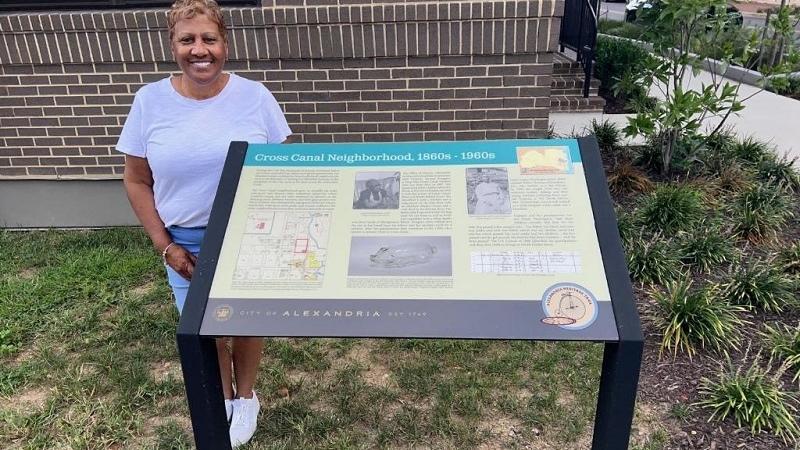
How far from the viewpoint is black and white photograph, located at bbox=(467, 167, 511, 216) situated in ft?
6.43

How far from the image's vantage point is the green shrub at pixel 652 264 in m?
3.66

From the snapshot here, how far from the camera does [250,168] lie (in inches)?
83.0

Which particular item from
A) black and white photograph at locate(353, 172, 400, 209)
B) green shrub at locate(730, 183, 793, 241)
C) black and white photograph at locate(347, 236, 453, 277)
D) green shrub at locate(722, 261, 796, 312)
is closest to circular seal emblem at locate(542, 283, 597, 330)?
black and white photograph at locate(347, 236, 453, 277)

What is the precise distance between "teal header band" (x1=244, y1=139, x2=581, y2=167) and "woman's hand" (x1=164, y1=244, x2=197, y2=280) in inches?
18.0

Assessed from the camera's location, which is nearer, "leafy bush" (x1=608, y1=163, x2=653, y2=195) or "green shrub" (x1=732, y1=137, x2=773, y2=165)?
"leafy bush" (x1=608, y1=163, x2=653, y2=195)

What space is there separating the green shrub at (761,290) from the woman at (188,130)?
267 cm

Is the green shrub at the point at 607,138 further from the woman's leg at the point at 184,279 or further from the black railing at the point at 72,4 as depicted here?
the woman's leg at the point at 184,279

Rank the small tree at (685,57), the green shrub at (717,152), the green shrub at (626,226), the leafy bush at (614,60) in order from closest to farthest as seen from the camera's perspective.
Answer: the green shrub at (626,226)
the small tree at (685,57)
the green shrub at (717,152)
the leafy bush at (614,60)

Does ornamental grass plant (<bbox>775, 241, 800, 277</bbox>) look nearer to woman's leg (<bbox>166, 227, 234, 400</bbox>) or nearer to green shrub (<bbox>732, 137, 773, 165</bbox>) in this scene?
green shrub (<bbox>732, 137, 773, 165</bbox>)

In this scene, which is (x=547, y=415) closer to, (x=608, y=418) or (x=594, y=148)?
(x=608, y=418)

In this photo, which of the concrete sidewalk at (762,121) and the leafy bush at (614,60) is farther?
the leafy bush at (614,60)

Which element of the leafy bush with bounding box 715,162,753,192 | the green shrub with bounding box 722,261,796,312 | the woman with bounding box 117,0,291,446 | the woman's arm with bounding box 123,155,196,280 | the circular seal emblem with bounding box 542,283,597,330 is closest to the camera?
the circular seal emblem with bounding box 542,283,597,330

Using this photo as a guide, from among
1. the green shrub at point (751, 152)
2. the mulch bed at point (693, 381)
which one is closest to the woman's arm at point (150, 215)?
the mulch bed at point (693, 381)

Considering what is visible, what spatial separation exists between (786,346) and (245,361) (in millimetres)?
2546
